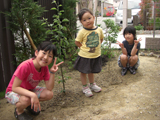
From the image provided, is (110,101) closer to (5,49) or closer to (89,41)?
(89,41)

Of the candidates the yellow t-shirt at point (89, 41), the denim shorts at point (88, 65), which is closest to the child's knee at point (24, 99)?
the denim shorts at point (88, 65)

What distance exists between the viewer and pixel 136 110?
8.06 feet

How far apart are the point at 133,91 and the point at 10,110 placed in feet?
6.85

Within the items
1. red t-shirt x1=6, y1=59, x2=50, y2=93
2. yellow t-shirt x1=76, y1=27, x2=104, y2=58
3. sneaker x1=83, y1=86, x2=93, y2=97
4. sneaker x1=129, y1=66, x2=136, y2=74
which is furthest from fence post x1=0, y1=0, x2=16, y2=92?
sneaker x1=129, y1=66, x2=136, y2=74

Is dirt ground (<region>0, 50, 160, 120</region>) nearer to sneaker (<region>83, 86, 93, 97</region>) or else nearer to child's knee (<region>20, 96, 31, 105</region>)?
sneaker (<region>83, 86, 93, 97</region>)

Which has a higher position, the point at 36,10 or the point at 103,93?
the point at 36,10

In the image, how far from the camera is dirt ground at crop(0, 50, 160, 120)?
2393 mm

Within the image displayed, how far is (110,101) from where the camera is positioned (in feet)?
9.16

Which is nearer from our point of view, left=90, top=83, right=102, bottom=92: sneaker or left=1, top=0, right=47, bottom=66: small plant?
left=1, top=0, right=47, bottom=66: small plant

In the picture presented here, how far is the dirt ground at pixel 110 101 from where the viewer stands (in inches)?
94.2

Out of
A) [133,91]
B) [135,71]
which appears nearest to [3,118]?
[133,91]

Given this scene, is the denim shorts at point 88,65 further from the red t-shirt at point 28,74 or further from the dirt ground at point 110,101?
the red t-shirt at point 28,74

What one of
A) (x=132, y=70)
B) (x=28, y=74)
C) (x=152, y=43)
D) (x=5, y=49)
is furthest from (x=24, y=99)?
(x=152, y=43)

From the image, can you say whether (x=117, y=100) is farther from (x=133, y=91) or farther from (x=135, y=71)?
(x=135, y=71)
